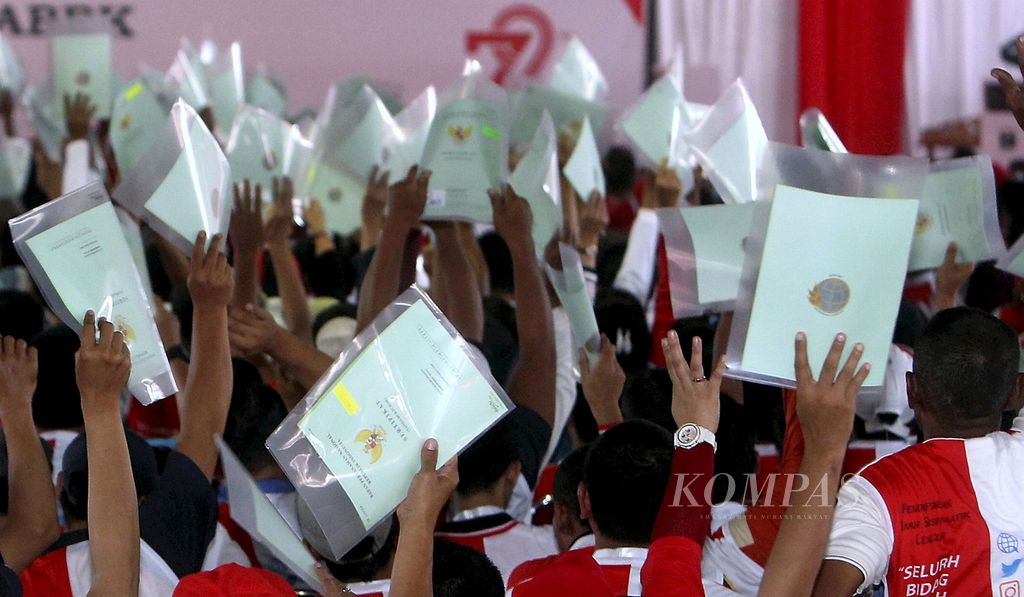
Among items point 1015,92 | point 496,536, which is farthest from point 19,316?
point 1015,92

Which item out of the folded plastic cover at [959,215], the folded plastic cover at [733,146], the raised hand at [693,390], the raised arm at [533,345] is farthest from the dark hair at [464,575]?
the folded plastic cover at [959,215]

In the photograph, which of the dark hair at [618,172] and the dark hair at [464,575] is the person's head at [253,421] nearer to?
the dark hair at [464,575]

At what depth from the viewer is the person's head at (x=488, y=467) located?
2.33 meters

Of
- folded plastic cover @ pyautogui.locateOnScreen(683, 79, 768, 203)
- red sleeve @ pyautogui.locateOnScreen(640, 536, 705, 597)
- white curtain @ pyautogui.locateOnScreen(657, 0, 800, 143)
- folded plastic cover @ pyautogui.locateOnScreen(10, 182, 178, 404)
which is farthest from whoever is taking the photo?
white curtain @ pyautogui.locateOnScreen(657, 0, 800, 143)

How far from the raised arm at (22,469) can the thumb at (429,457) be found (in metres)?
0.65

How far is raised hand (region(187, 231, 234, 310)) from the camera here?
2234 mm

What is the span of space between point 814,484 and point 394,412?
22.7 inches

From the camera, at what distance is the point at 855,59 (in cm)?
632

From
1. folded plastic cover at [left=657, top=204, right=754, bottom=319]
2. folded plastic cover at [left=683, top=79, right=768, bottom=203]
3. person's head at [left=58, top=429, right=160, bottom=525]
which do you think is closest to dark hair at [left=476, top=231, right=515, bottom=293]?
folded plastic cover at [left=683, top=79, right=768, bottom=203]

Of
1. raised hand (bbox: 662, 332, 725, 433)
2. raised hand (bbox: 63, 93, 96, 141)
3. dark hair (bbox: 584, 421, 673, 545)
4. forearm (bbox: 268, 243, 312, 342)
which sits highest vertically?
raised hand (bbox: 662, 332, 725, 433)

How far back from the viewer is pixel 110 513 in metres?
1.80

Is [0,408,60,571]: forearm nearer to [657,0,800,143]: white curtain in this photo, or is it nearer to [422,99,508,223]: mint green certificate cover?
[422,99,508,223]: mint green certificate cover

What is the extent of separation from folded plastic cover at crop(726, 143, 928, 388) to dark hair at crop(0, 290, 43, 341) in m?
1.93

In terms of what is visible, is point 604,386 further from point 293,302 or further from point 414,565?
point 293,302
